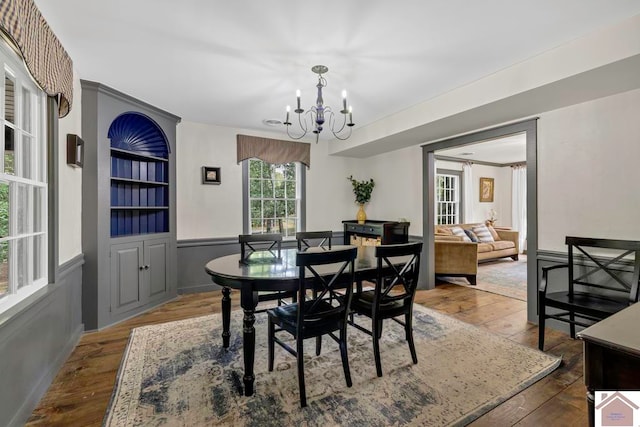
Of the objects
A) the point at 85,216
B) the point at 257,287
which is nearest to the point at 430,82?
the point at 257,287

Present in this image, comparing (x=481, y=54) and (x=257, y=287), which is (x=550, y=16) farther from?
(x=257, y=287)

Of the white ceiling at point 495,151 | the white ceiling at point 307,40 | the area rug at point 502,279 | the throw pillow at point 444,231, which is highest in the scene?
the white ceiling at point 495,151

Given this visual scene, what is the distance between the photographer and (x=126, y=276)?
344 cm

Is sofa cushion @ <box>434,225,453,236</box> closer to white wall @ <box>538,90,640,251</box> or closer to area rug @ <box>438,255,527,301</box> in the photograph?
area rug @ <box>438,255,527,301</box>

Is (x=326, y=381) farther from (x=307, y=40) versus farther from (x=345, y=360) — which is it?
(x=307, y=40)

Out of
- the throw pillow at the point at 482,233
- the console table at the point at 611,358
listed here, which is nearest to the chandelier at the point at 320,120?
the console table at the point at 611,358

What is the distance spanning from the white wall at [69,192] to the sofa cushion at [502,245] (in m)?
6.84

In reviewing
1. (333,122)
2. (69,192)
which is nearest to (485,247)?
(333,122)

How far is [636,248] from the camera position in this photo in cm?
246

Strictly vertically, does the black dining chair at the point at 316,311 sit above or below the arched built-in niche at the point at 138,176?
below

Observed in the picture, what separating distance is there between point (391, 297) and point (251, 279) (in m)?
1.10

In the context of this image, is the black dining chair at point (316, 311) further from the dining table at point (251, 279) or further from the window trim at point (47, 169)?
the window trim at point (47, 169)

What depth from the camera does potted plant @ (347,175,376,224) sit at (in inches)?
219

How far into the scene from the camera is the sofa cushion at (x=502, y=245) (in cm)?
645
